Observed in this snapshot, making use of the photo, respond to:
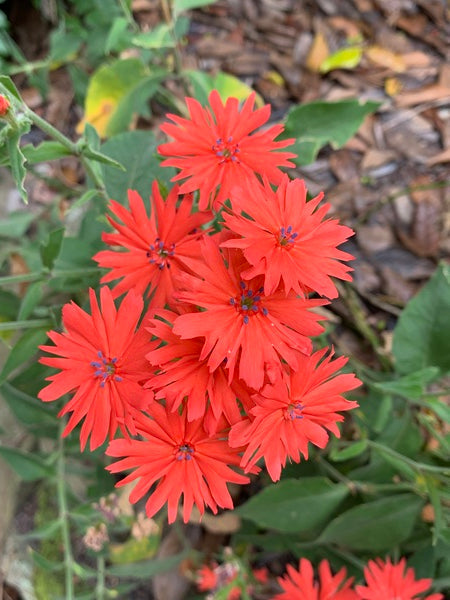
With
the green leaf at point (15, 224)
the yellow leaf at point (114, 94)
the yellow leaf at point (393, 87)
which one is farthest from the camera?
the yellow leaf at point (393, 87)

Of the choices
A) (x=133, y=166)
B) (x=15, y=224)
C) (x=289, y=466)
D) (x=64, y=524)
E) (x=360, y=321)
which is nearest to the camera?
(x=133, y=166)

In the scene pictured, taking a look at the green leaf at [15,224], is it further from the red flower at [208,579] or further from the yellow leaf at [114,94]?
Answer: the red flower at [208,579]

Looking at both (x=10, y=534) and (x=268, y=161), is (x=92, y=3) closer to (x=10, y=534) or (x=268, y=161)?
(x=268, y=161)

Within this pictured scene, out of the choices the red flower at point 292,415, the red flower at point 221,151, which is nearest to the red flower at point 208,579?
the red flower at point 292,415

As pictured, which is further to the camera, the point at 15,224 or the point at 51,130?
the point at 15,224

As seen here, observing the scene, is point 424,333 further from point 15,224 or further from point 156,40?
point 15,224

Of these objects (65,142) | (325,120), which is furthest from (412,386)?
(65,142)
